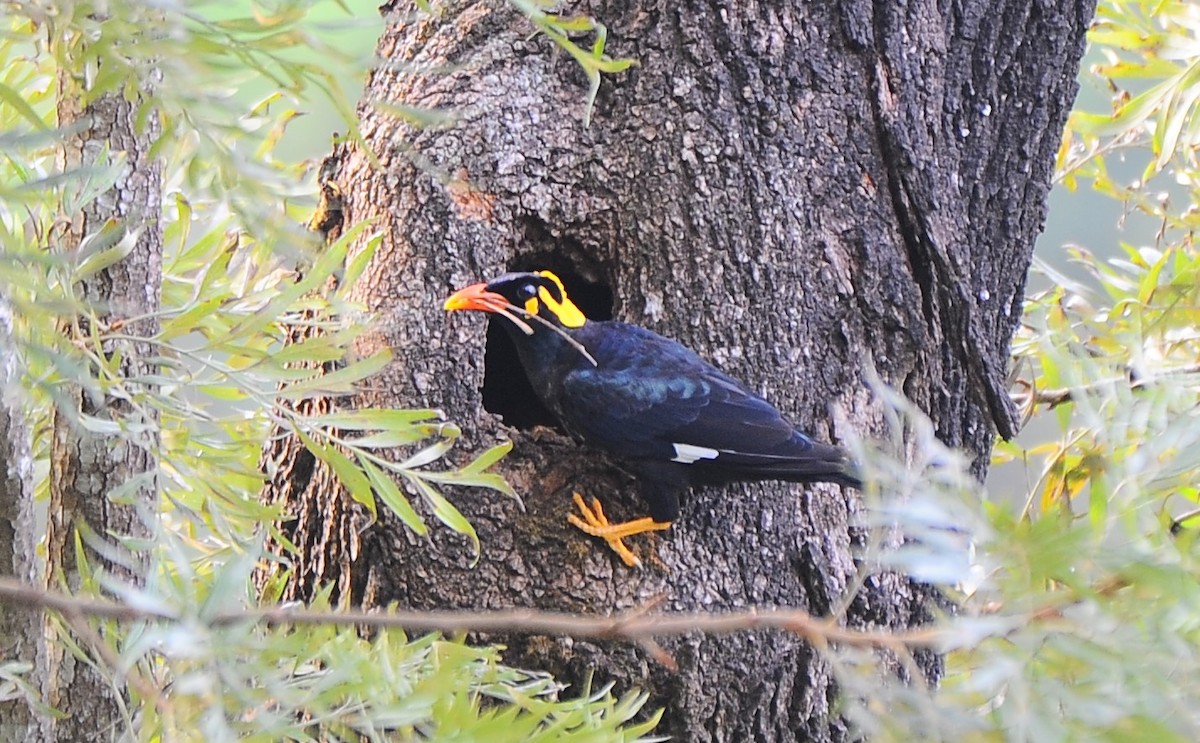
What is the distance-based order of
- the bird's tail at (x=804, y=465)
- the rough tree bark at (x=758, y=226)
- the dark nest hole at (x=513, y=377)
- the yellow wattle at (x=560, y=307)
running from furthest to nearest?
the dark nest hole at (x=513, y=377), the yellow wattle at (x=560, y=307), the rough tree bark at (x=758, y=226), the bird's tail at (x=804, y=465)

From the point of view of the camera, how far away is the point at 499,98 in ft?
6.39

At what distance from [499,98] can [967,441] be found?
98cm

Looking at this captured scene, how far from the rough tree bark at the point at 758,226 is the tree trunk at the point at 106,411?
1.48 ft

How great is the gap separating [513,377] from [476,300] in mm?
773

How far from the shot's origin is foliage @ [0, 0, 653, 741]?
2.99 feet

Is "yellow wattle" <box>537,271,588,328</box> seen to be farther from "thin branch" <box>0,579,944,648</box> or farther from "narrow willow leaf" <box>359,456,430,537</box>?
"thin branch" <box>0,579,944,648</box>

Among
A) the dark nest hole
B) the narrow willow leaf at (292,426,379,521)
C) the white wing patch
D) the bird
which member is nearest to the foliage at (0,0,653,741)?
the narrow willow leaf at (292,426,379,521)

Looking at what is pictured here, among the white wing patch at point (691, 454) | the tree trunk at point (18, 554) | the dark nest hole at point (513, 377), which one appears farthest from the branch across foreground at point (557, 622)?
the dark nest hole at point (513, 377)

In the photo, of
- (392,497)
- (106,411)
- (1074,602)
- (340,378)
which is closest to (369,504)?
(392,497)

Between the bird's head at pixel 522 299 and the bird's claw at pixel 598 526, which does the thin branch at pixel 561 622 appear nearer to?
the bird's claw at pixel 598 526

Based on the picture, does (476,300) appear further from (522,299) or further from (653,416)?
(653,416)

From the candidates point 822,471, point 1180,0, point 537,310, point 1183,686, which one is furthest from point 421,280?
point 1180,0

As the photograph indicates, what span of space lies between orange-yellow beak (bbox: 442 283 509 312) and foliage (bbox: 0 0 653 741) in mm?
150

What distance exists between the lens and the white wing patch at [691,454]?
183 cm
